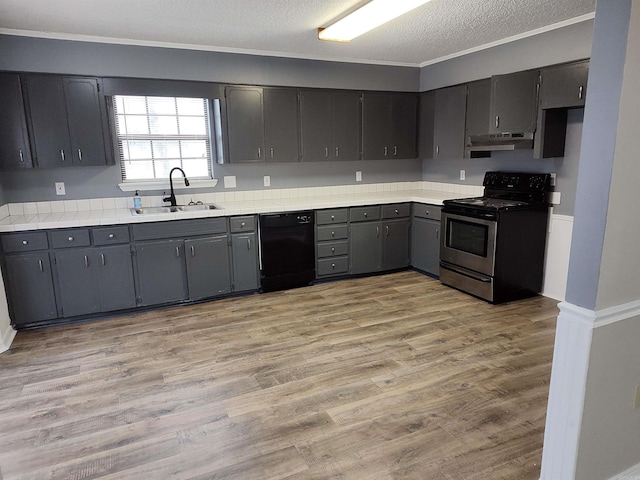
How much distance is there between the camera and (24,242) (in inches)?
141

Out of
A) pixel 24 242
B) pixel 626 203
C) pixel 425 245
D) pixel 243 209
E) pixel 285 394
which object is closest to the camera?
pixel 626 203

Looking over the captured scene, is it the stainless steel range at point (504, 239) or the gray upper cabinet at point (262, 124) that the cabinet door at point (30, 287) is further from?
the stainless steel range at point (504, 239)

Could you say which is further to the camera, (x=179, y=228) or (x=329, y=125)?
(x=329, y=125)

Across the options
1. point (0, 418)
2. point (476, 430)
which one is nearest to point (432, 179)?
point (476, 430)

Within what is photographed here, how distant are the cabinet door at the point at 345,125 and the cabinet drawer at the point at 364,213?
26.9 inches

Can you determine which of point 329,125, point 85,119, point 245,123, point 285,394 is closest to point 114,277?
point 85,119

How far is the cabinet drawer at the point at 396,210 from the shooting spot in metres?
5.05

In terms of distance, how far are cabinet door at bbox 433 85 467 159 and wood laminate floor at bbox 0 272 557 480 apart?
1.87 m

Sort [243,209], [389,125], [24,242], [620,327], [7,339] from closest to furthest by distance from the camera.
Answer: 1. [620,327]
2. [7,339]
3. [24,242]
4. [243,209]
5. [389,125]

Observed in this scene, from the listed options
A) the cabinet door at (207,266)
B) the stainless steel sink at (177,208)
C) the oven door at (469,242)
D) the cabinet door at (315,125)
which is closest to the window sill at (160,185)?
the stainless steel sink at (177,208)

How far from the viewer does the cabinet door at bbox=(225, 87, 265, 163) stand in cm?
452

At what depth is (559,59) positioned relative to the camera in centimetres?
386

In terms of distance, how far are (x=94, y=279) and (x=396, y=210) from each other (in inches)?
129

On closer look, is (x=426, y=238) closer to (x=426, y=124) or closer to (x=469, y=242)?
(x=469, y=242)
